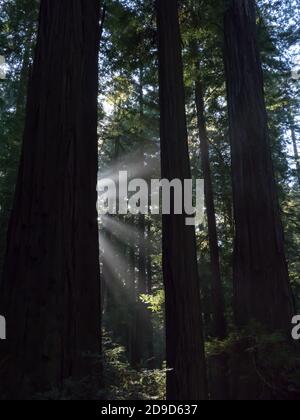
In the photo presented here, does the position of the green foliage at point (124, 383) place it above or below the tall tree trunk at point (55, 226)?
below

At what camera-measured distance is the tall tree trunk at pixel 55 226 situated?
4.42 m

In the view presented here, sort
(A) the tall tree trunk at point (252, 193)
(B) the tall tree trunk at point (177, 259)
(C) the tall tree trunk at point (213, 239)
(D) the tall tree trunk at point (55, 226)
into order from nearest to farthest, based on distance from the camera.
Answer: (D) the tall tree trunk at point (55, 226)
(B) the tall tree trunk at point (177, 259)
(A) the tall tree trunk at point (252, 193)
(C) the tall tree trunk at point (213, 239)

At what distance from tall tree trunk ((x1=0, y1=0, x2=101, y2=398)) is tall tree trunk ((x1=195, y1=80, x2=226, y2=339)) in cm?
680

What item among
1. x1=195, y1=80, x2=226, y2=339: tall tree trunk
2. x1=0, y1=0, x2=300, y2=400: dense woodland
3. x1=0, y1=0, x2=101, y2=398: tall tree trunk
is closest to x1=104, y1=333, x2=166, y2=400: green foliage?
x1=0, y1=0, x2=300, y2=400: dense woodland

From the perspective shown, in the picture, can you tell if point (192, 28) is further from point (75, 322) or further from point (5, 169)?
point (5, 169)

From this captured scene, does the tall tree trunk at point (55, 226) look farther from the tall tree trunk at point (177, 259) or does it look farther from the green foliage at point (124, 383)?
the tall tree trunk at point (177, 259)

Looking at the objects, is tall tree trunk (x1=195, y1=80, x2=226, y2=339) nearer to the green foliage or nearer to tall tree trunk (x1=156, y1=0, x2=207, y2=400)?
tall tree trunk (x1=156, y1=0, x2=207, y2=400)

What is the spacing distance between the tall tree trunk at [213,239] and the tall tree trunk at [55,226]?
6798 mm

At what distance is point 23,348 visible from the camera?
4379 millimetres

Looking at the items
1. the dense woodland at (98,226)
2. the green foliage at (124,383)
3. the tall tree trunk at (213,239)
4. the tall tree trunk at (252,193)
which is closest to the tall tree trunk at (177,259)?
the dense woodland at (98,226)

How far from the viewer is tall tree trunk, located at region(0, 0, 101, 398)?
442cm

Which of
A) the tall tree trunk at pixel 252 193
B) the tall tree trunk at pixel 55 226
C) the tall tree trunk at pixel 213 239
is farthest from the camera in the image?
the tall tree trunk at pixel 213 239

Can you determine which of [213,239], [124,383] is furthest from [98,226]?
[213,239]
